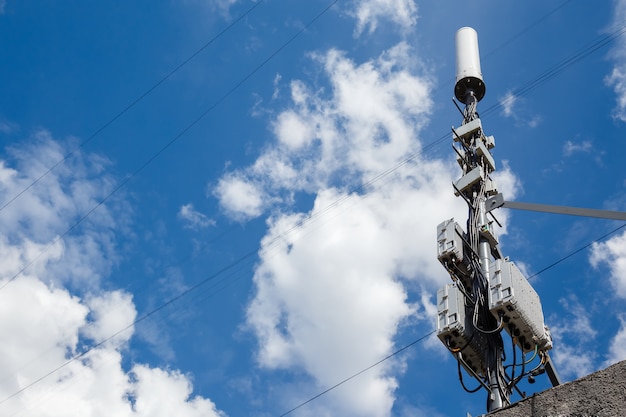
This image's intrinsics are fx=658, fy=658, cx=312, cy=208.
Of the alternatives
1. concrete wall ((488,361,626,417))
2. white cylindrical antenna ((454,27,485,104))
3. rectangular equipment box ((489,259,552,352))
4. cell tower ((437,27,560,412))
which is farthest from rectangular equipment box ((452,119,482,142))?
concrete wall ((488,361,626,417))

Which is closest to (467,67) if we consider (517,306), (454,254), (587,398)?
(454,254)

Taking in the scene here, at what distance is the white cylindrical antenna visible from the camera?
47.7 feet

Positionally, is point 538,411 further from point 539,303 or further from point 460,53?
point 460,53

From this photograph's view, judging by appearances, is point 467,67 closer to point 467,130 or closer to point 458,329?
point 467,130

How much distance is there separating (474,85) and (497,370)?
7200mm

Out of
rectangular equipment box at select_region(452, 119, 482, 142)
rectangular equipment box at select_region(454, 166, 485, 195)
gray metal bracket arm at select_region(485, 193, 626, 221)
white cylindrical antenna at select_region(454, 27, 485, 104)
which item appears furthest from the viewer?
white cylindrical antenna at select_region(454, 27, 485, 104)

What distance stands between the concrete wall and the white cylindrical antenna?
10.2m

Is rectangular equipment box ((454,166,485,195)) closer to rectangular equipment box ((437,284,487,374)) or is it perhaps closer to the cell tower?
the cell tower

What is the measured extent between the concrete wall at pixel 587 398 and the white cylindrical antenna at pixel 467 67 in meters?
10.2

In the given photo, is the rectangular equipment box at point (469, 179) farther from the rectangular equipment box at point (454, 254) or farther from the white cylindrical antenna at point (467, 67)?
the white cylindrical antenna at point (467, 67)

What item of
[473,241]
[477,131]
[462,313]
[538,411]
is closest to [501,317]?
[462,313]

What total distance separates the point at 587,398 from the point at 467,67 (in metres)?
10.7

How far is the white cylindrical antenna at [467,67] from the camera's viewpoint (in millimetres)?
14531

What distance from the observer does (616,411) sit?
487 centimetres
